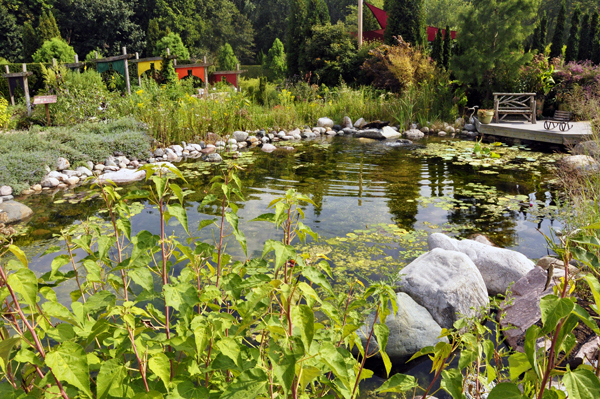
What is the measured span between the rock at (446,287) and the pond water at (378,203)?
1.46 feet

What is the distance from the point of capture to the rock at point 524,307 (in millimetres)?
2770

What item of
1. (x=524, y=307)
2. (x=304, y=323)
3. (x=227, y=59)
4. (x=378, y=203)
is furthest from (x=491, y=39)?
(x=227, y=59)

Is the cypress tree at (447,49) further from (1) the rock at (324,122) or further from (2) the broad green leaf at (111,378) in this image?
(2) the broad green leaf at (111,378)

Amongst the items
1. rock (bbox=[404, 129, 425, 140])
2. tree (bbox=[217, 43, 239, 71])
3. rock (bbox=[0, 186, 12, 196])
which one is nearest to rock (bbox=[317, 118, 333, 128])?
rock (bbox=[404, 129, 425, 140])

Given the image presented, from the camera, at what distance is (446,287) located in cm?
304

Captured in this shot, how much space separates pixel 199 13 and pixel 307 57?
2178 cm

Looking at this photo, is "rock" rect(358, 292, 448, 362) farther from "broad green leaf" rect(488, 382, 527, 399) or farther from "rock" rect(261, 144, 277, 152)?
"rock" rect(261, 144, 277, 152)

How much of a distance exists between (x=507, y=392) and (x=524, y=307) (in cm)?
232

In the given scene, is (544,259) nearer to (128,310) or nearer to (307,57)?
(128,310)

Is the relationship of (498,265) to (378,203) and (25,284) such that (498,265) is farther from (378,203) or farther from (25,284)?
(25,284)

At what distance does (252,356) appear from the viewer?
108 cm

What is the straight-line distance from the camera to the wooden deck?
346 inches

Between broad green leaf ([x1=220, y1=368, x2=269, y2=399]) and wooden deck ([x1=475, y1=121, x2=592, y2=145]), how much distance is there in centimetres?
876

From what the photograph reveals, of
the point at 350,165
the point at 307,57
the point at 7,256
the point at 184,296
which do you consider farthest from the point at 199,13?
the point at 184,296
